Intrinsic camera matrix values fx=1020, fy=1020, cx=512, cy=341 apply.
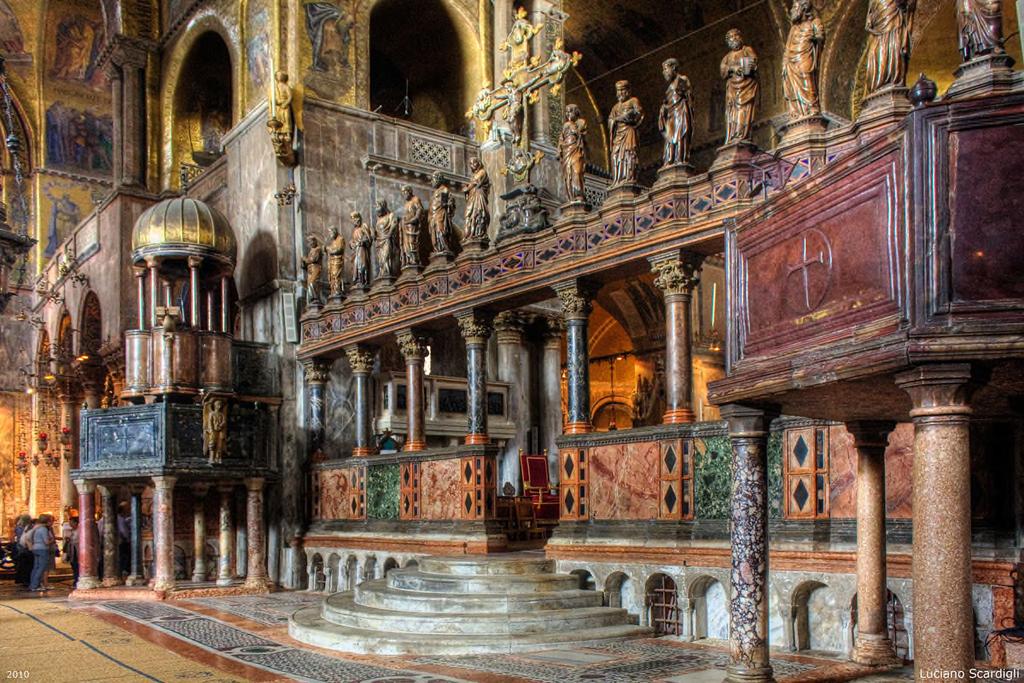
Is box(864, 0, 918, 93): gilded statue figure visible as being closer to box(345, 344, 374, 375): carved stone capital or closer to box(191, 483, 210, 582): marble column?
box(345, 344, 374, 375): carved stone capital

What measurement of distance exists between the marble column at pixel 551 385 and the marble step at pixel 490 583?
23.2 ft

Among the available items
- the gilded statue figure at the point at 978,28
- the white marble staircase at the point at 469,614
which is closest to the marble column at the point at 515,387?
the white marble staircase at the point at 469,614

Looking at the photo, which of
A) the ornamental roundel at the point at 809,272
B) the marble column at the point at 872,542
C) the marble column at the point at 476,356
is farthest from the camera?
the marble column at the point at 476,356

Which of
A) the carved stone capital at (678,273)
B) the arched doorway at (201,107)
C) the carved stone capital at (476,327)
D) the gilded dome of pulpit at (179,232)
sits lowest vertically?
the carved stone capital at (476,327)

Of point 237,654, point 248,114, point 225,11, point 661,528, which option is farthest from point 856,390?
point 225,11

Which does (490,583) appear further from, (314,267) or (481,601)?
(314,267)

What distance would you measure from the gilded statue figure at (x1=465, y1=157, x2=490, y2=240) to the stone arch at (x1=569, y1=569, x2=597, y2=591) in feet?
15.8

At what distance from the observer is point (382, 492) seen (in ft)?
48.8

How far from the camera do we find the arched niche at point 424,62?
2102 centimetres

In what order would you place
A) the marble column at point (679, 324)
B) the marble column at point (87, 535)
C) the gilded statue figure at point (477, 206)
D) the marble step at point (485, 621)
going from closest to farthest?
1. the marble step at point (485, 621)
2. the marble column at point (679, 324)
3. the gilded statue figure at point (477, 206)
4. the marble column at point (87, 535)

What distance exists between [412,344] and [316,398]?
3.22m

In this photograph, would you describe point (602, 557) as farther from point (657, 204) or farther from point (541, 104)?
point (541, 104)

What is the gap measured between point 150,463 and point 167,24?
1305 centimetres

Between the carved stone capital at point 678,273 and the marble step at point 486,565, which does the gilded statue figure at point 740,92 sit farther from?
the marble step at point 486,565
